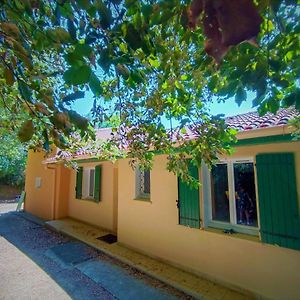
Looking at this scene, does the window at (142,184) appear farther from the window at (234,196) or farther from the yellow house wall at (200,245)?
the window at (234,196)

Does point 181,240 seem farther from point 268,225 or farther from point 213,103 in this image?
point 213,103

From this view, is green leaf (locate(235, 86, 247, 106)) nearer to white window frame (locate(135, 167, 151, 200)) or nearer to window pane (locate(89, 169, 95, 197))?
white window frame (locate(135, 167, 151, 200))

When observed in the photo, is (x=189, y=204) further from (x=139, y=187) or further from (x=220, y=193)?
(x=139, y=187)

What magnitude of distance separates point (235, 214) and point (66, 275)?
4.38m

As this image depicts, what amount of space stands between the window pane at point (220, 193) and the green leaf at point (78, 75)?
464 cm

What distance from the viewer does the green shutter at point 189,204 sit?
5.36m

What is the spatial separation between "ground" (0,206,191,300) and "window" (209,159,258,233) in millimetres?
1844

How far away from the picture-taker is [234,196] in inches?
197

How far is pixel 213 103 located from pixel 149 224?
4484 mm

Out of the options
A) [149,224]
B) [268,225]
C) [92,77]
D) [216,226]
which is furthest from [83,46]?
[149,224]

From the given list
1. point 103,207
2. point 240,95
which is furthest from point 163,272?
point 240,95

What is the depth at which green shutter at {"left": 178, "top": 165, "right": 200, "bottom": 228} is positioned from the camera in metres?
5.36

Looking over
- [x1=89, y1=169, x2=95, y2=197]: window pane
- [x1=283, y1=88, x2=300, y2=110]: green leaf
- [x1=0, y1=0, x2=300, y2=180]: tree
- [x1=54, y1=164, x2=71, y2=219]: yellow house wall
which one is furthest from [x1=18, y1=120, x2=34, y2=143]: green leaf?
[x1=54, y1=164, x2=71, y2=219]: yellow house wall

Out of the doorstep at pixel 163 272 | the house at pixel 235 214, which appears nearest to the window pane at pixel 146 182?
the house at pixel 235 214
